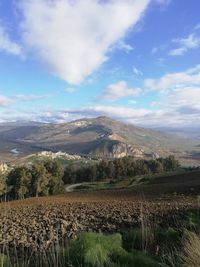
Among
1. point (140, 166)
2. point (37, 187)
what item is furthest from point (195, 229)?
point (140, 166)

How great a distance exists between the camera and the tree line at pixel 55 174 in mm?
85500

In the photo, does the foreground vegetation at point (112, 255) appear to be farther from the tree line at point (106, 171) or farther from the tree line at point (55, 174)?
the tree line at point (106, 171)

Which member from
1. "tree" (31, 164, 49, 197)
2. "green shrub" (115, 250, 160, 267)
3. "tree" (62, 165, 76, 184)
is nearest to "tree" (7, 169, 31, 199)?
"tree" (31, 164, 49, 197)

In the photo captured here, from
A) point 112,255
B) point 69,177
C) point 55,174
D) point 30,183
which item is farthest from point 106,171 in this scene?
point 112,255

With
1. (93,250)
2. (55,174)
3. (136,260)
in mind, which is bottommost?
(136,260)

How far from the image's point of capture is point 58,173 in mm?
100125

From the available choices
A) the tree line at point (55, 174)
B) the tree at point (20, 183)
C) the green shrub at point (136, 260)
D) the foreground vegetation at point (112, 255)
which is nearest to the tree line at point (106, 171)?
the tree line at point (55, 174)

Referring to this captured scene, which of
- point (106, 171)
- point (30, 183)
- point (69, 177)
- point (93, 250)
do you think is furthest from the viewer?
point (106, 171)

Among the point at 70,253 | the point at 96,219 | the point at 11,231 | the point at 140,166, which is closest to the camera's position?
the point at 70,253

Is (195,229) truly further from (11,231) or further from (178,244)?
(11,231)

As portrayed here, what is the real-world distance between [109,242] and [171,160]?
131112 mm

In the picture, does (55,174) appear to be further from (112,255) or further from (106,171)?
(112,255)

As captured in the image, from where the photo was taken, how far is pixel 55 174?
99.9m

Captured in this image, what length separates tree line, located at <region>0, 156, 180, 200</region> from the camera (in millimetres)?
85500
